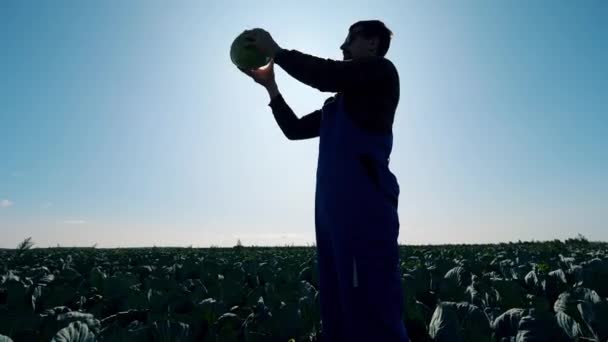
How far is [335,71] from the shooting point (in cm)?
204

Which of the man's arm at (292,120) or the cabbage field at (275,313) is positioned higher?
the man's arm at (292,120)

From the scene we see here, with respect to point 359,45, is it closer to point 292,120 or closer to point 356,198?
point 292,120

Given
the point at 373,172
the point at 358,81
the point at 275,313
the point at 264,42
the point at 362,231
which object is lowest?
the point at 275,313

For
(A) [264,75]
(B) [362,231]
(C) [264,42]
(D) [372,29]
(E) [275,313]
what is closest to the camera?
(B) [362,231]

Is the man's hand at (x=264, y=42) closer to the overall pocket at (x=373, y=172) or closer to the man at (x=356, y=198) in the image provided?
the man at (x=356, y=198)

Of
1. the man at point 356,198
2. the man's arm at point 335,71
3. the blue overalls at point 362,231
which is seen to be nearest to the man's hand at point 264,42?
the man at point 356,198

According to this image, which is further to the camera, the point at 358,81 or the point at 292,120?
the point at 292,120

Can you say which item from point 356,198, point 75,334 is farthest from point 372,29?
point 75,334

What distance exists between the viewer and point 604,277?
392 centimetres

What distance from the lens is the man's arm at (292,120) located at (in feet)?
9.77

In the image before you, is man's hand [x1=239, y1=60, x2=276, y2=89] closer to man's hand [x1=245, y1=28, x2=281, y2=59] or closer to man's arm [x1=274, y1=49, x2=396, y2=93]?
man's hand [x1=245, y1=28, x2=281, y2=59]

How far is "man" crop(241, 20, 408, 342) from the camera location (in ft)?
6.49

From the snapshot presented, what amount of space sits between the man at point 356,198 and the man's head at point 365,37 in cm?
34

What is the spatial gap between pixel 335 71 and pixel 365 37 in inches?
22.2
